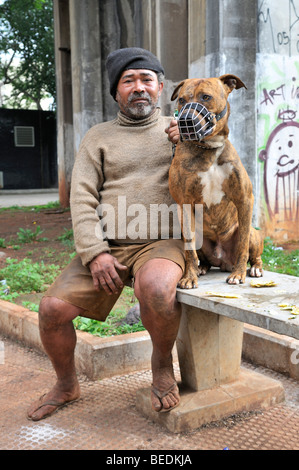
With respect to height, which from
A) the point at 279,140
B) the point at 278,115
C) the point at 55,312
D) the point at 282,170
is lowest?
the point at 55,312

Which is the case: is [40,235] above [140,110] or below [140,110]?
below

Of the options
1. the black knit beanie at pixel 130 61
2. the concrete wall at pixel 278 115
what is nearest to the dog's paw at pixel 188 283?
the black knit beanie at pixel 130 61

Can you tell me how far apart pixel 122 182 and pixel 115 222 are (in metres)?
0.24

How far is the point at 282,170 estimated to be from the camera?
698cm

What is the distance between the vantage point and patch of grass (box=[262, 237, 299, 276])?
530 centimetres

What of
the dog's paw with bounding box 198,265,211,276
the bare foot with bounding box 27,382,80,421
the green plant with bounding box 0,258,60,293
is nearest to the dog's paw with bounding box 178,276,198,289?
the dog's paw with bounding box 198,265,211,276

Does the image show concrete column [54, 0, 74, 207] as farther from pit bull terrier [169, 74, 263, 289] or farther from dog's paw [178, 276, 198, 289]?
dog's paw [178, 276, 198, 289]

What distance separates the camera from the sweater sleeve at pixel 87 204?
279cm

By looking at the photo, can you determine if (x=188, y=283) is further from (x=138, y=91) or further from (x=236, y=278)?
(x=138, y=91)

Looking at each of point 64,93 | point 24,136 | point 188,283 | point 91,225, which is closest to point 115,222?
point 91,225

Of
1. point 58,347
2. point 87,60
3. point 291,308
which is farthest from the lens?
point 87,60
